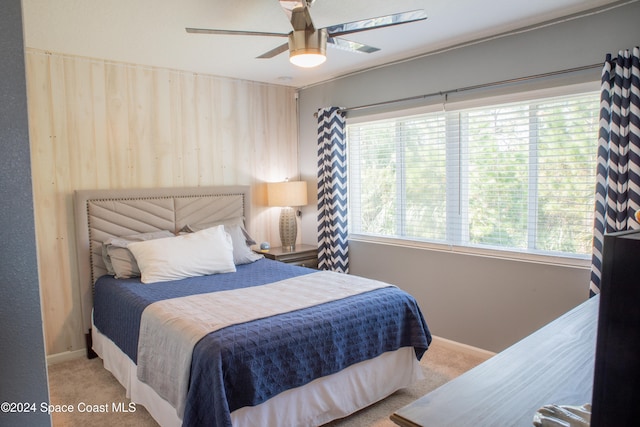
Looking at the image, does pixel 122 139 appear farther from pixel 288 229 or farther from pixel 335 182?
pixel 335 182

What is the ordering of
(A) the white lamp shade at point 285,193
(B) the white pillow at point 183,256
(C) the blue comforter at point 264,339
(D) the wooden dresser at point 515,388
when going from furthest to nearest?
(A) the white lamp shade at point 285,193
(B) the white pillow at point 183,256
(C) the blue comforter at point 264,339
(D) the wooden dresser at point 515,388

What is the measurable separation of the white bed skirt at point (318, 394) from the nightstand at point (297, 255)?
5.54 ft

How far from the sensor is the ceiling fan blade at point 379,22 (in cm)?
208

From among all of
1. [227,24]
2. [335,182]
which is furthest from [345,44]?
[335,182]

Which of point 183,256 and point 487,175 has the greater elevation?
point 487,175

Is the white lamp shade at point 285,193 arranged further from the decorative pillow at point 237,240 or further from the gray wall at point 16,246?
the gray wall at point 16,246

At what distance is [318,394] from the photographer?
232 centimetres

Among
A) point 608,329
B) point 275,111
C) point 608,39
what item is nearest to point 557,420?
point 608,329

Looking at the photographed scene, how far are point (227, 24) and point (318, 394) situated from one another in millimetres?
2398

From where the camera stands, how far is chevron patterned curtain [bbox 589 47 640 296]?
249cm

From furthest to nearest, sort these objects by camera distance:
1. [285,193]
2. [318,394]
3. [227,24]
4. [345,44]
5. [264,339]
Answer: [285,193] < [227,24] < [345,44] < [318,394] < [264,339]

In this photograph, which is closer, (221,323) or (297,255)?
(221,323)

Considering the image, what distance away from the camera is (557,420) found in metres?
0.88

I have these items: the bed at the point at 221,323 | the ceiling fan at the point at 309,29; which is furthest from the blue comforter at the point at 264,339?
the ceiling fan at the point at 309,29
